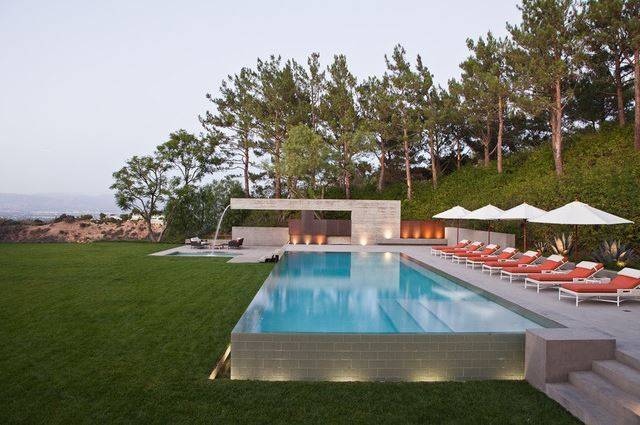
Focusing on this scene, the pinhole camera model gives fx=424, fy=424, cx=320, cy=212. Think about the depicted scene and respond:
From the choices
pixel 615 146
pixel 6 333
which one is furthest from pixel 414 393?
pixel 615 146

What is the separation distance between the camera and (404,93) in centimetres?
2642

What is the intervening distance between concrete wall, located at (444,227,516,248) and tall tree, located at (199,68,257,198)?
44.7 ft

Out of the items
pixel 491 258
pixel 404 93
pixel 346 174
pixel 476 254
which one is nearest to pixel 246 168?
pixel 346 174

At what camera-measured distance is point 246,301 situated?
7926 millimetres

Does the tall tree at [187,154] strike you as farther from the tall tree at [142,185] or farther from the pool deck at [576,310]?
the pool deck at [576,310]

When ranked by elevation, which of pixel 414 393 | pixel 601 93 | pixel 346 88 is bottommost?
pixel 414 393

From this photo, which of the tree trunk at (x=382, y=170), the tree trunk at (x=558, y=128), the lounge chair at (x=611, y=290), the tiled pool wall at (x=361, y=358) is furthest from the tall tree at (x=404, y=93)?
the tiled pool wall at (x=361, y=358)

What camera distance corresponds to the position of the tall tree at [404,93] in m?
25.9

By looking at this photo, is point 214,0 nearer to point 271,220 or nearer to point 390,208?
point 271,220

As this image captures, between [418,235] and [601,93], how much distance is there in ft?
39.1

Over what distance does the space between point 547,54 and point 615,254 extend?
1236 centimetres

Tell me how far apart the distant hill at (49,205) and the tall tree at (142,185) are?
0.86 meters

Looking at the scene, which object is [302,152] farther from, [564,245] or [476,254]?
[564,245]

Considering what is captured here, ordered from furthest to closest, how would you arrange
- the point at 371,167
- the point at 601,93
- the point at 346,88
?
the point at 371,167 < the point at 346,88 < the point at 601,93
